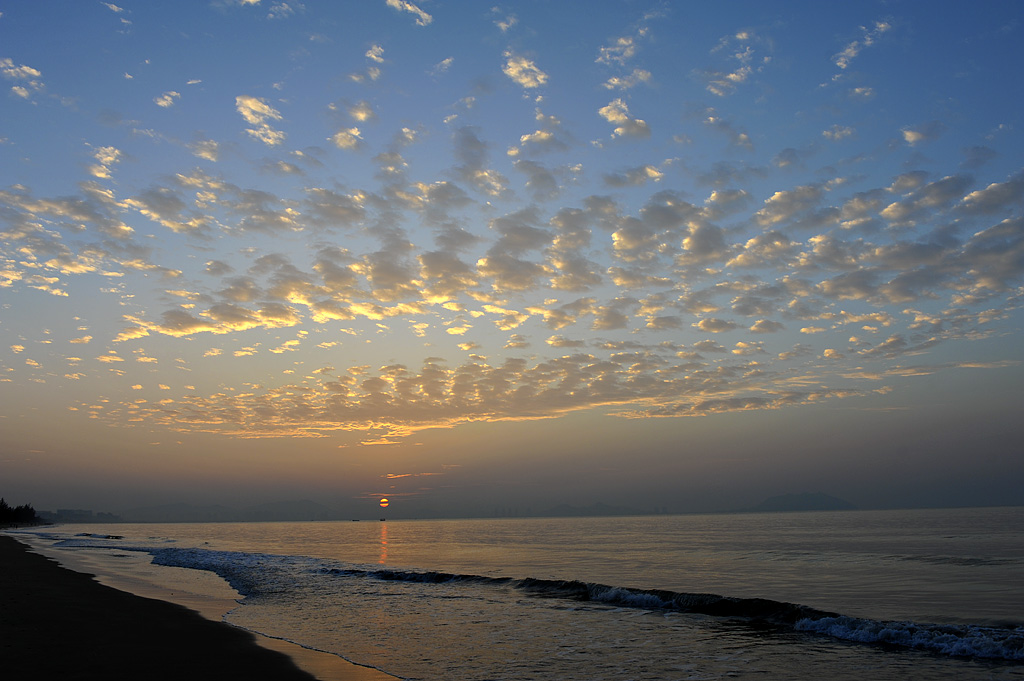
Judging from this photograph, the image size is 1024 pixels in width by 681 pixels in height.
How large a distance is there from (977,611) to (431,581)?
28196mm

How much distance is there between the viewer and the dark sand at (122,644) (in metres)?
13.8

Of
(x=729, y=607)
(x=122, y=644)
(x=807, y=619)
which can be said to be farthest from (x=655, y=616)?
(x=122, y=644)

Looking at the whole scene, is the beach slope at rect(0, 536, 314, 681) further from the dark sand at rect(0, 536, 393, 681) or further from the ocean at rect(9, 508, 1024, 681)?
the ocean at rect(9, 508, 1024, 681)

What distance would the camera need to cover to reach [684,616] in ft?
80.6

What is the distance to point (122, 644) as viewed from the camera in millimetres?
16875

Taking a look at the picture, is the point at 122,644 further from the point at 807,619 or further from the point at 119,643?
the point at 807,619

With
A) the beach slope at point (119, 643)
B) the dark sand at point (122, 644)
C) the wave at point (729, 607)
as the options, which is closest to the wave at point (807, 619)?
the wave at point (729, 607)

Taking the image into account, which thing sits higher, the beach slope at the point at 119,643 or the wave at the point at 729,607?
the beach slope at the point at 119,643

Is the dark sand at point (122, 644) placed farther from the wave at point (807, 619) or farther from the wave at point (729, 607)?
the wave at point (807, 619)

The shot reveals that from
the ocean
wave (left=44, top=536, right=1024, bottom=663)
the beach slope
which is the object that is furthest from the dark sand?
wave (left=44, top=536, right=1024, bottom=663)

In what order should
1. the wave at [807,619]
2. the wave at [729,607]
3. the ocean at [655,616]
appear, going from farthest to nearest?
the wave at [729,607], the wave at [807,619], the ocean at [655,616]

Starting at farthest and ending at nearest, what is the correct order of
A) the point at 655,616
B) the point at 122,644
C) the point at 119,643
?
1. the point at 655,616
2. the point at 119,643
3. the point at 122,644

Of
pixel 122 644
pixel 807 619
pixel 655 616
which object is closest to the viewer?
pixel 122 644

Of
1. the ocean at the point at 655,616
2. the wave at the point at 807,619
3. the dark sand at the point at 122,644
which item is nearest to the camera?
the dark sand at the point at 122,644
